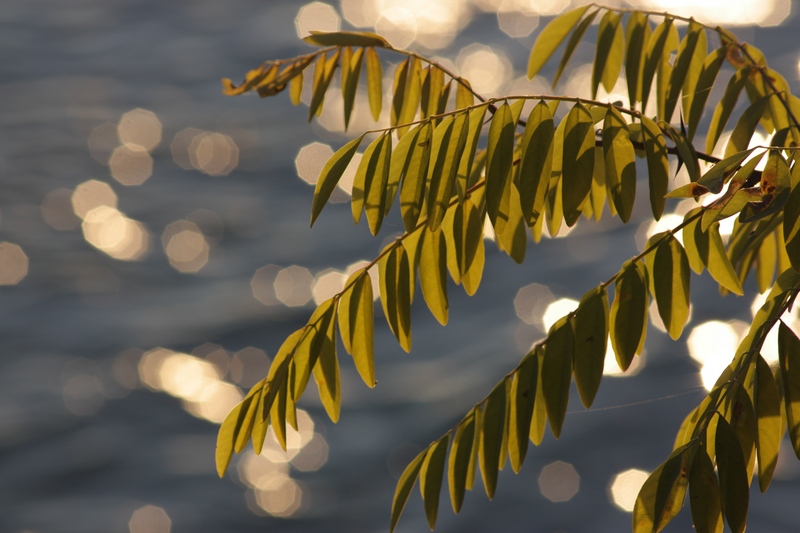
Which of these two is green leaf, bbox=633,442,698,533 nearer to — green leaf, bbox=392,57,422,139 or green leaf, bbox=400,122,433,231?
green leaf, bbox=400,122,433,231

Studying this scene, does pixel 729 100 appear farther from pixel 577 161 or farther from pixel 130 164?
pixel 130 164

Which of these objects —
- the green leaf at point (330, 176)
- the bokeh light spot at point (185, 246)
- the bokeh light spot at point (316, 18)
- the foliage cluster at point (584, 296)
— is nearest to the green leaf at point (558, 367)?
the foliage cluster at point (584, 296)

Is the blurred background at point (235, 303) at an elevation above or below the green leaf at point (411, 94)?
above

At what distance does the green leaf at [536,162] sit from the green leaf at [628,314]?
99 mm

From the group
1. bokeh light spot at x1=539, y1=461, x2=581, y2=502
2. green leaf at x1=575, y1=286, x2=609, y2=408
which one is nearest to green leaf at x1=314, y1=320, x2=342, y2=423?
green leaf at x1=575, y1=286, x2=609, y2=408

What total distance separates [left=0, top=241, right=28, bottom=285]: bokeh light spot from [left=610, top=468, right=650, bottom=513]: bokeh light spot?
6.76ft

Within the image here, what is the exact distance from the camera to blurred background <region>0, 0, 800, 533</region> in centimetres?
207

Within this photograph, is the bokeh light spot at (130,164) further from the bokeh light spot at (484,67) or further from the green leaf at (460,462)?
the green leaf at (460,462)

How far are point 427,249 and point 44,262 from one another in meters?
2.52

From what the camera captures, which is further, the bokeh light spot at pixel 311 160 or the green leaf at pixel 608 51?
the bokeh light spot at pixel 311 160

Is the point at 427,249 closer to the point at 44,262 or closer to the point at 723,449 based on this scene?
the point at 723,449

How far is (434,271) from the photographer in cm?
77

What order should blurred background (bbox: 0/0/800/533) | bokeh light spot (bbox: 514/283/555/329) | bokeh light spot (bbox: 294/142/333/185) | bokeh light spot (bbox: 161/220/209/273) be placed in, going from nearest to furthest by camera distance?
blurred background (bbox: 0/0/800/533)
bokeh light spot (bbox: 514/283/555/329)
bokeh light spot (bbox: 161/220/209/273)
bokeh light spot (bbox: 294/142/333/185)

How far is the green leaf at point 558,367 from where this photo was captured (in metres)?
0.69
